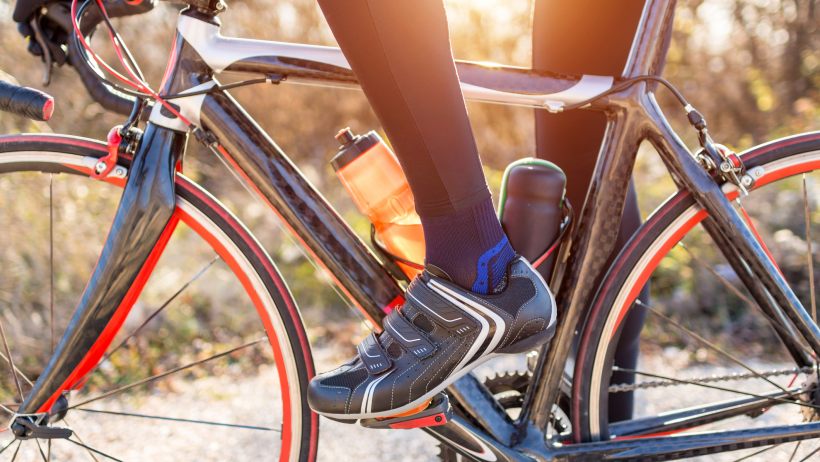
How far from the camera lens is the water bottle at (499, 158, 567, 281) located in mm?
1419

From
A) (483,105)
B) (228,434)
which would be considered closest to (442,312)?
(228,434)

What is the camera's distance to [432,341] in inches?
49.8

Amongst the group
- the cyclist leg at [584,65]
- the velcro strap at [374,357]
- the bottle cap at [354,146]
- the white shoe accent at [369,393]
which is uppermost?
the cyclist leg at [584,65]

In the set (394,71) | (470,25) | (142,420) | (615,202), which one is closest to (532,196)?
(615,202)

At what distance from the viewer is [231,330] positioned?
3.18 m

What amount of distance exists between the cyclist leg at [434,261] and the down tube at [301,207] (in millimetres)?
123

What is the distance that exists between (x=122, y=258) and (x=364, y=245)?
1.47ft

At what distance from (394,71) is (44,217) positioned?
2.26 meters

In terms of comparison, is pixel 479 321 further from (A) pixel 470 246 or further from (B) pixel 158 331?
(B) pixel 158 331

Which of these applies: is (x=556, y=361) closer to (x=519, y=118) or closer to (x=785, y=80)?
(x=519, y=118)

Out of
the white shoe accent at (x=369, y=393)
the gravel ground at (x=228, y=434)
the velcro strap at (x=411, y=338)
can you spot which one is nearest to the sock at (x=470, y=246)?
the velcro strap at (x=411, y=338)

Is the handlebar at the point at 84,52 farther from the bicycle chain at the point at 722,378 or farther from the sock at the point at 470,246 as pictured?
the bicycle chain at the point at 722,378

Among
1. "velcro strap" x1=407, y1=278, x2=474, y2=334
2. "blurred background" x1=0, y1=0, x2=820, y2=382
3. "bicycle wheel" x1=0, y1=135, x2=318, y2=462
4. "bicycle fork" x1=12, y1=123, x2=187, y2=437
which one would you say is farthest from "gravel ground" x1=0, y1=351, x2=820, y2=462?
"velcro strap" x1=407, y1=278, x2=474, y2=334

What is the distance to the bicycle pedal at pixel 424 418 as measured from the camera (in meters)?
1.34
